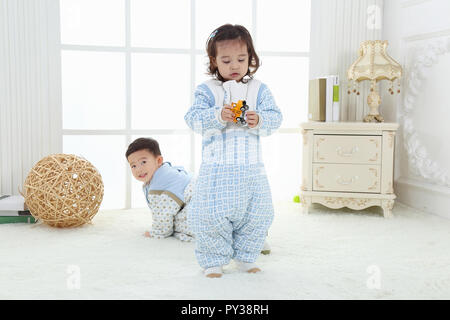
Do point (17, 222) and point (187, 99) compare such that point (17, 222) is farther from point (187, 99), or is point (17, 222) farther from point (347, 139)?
point (347, 139)

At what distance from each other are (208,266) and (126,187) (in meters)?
1.45

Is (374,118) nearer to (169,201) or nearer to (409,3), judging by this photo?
(409,3)

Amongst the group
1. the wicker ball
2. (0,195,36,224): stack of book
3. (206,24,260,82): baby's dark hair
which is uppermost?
(206,24,260,82): baby's dark hair

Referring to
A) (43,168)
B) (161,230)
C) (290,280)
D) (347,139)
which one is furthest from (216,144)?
(347,139)

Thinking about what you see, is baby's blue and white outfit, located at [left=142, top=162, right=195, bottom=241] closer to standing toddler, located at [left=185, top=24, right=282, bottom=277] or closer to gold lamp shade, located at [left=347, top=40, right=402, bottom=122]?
standing toddler, located at [left=185, top=24, right=282, bottom=277]

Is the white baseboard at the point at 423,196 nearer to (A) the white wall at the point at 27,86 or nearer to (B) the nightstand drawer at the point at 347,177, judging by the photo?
(B) the nightstand drawer at the point at 347,177

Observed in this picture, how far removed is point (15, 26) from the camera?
2.84 m

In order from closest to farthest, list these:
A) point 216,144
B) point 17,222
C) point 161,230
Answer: point 216,144, point 161,230, point 17,222

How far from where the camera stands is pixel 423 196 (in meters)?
3.01

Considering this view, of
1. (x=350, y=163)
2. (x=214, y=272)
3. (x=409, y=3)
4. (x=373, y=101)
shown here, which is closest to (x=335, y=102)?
(x=373, y=101)

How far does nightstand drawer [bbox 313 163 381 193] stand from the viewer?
2842 millimetres

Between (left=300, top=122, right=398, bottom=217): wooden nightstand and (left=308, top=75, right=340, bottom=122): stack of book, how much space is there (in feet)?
0.57

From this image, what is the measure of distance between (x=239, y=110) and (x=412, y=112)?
5.90ft

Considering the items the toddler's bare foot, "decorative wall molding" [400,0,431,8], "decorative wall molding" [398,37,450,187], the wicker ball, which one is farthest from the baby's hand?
"decorative wall molding" [400,0,431,8]
